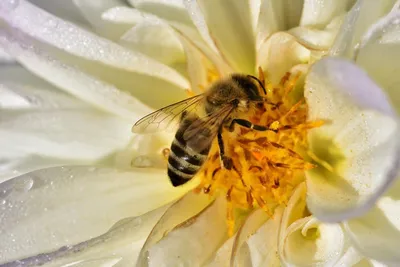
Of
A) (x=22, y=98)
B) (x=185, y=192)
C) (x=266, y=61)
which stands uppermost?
(x=266, y=61)

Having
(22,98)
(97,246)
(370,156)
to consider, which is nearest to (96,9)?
(22,98)

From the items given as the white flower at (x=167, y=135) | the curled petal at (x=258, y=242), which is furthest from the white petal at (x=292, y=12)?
the curled petal at (x=258, y=242)

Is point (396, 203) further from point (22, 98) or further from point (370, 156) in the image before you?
point (22, 98)

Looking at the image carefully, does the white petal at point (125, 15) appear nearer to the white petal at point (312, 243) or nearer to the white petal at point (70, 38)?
the white petal at point (70, 38)

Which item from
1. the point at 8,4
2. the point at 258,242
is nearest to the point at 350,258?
the point at 258,242

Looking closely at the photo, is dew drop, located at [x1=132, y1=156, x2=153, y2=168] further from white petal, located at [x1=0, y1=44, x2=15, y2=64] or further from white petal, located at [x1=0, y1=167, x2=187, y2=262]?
white petal, located at [x1=0, y1=44, x2=15, y2=64]

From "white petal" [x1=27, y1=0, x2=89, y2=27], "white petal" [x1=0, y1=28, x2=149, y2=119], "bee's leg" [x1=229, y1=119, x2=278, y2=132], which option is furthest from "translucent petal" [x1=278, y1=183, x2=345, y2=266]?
"white petal" [x1=27, y1=0, x2=89, y2=27]
